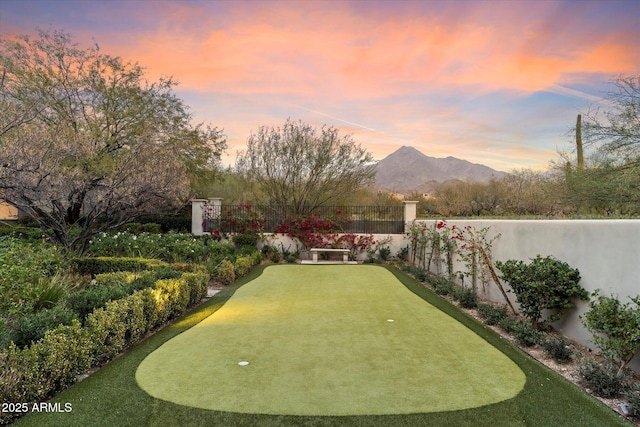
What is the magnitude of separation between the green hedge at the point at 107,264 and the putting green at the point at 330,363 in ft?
9.18

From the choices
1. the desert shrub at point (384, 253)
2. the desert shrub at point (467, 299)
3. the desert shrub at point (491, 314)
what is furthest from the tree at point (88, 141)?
the desert shrub at point (491, 314)

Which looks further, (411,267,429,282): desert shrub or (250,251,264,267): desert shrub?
(250,251,264,267): desert shrub

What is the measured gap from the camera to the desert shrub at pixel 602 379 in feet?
10.5

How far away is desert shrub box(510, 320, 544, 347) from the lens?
452cm

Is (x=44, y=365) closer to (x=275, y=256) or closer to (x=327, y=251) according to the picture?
(x=275, y=256)

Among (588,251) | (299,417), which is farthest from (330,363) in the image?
(588,251)

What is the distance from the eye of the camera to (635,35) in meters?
8.55

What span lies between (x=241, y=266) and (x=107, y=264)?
10.7 feet

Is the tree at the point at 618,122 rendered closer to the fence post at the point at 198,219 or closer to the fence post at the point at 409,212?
the fence post at the point at 409,212

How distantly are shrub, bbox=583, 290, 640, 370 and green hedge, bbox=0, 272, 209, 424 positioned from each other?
17.0 feet

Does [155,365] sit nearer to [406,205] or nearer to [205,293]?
[205,293]

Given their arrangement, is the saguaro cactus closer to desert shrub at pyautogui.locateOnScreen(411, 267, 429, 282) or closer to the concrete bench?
desert shrub at pyautogui.locateOnScreen(411, 267, 429, 282)

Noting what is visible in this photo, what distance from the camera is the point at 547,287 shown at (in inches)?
182

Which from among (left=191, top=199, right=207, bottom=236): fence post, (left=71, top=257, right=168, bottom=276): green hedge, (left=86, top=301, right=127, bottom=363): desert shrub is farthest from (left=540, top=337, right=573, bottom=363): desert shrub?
(left=191, top=199, right=207, bottom=236): fence post
